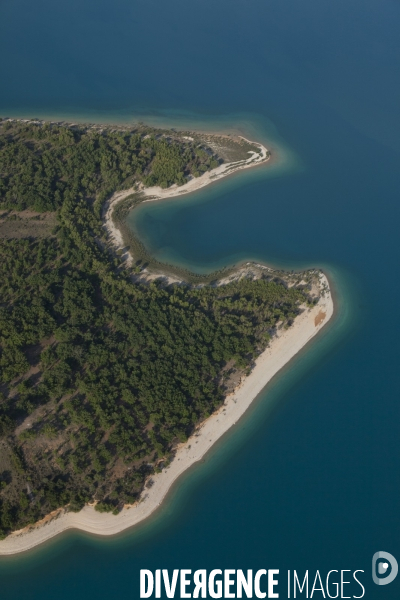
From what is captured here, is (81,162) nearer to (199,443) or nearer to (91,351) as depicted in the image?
(91,351)

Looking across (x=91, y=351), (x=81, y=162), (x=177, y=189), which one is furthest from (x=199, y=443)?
(x=81, y=162)

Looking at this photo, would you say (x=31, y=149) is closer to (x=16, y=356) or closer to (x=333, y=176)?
(x=16, y=356)

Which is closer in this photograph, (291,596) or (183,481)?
(291,596)

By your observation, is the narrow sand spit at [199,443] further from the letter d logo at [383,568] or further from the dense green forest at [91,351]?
the letter d logo at [383,568]

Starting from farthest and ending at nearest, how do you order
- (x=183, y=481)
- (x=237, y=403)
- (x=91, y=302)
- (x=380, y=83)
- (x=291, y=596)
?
(x=380, y=83)
(x=91, y=302)
(x=237, y=403)
(x=183, y=481)
(x=291, y=596)

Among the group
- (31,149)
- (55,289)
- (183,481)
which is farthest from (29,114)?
(183,481)

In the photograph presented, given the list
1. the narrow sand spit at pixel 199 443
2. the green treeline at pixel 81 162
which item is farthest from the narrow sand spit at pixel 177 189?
the narrow sand spit at pixel 199 443
